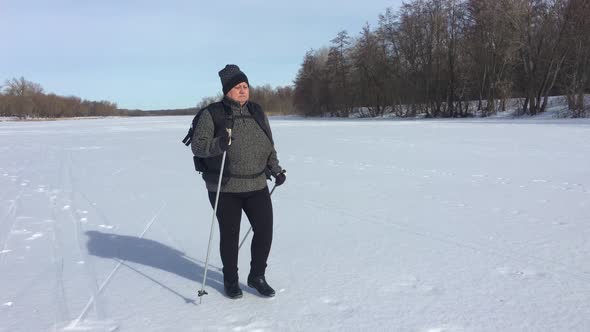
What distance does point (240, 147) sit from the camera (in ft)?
10.7

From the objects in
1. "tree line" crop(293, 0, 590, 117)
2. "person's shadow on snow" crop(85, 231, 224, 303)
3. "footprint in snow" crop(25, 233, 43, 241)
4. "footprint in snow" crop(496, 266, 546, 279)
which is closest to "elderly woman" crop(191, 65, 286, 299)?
"person's shadow on snow" crop(85, 231, 224, 303)

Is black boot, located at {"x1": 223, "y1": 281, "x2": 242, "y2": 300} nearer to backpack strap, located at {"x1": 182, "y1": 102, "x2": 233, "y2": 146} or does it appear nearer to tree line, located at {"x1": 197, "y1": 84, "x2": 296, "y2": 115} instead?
backpack strap, located at {"x1": 182, "y1": 102, "x2": 233, "y2": 146}

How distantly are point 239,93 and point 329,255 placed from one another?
2028 millimetres

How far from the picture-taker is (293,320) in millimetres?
3092

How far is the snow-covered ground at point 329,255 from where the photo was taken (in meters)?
3.15

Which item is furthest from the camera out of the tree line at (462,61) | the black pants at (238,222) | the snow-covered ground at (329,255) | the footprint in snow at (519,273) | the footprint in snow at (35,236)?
the tree line at (462,61)

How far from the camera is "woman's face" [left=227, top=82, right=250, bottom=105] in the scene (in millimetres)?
3195

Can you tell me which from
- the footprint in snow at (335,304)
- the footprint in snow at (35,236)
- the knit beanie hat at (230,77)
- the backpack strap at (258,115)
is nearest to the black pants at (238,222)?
the backpack strap at (258,115)

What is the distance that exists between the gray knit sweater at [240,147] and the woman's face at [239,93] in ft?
0.11

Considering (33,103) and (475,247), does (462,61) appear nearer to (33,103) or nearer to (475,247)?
(475,247)

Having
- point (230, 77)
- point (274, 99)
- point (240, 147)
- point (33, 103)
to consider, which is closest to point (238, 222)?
point (240, 147)

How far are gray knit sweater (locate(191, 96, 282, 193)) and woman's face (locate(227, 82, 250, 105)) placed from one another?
32 millimetres

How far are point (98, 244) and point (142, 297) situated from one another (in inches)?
73.0

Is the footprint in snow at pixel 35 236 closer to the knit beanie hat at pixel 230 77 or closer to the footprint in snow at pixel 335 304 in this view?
the knit beanie hat at pixel 230 77
